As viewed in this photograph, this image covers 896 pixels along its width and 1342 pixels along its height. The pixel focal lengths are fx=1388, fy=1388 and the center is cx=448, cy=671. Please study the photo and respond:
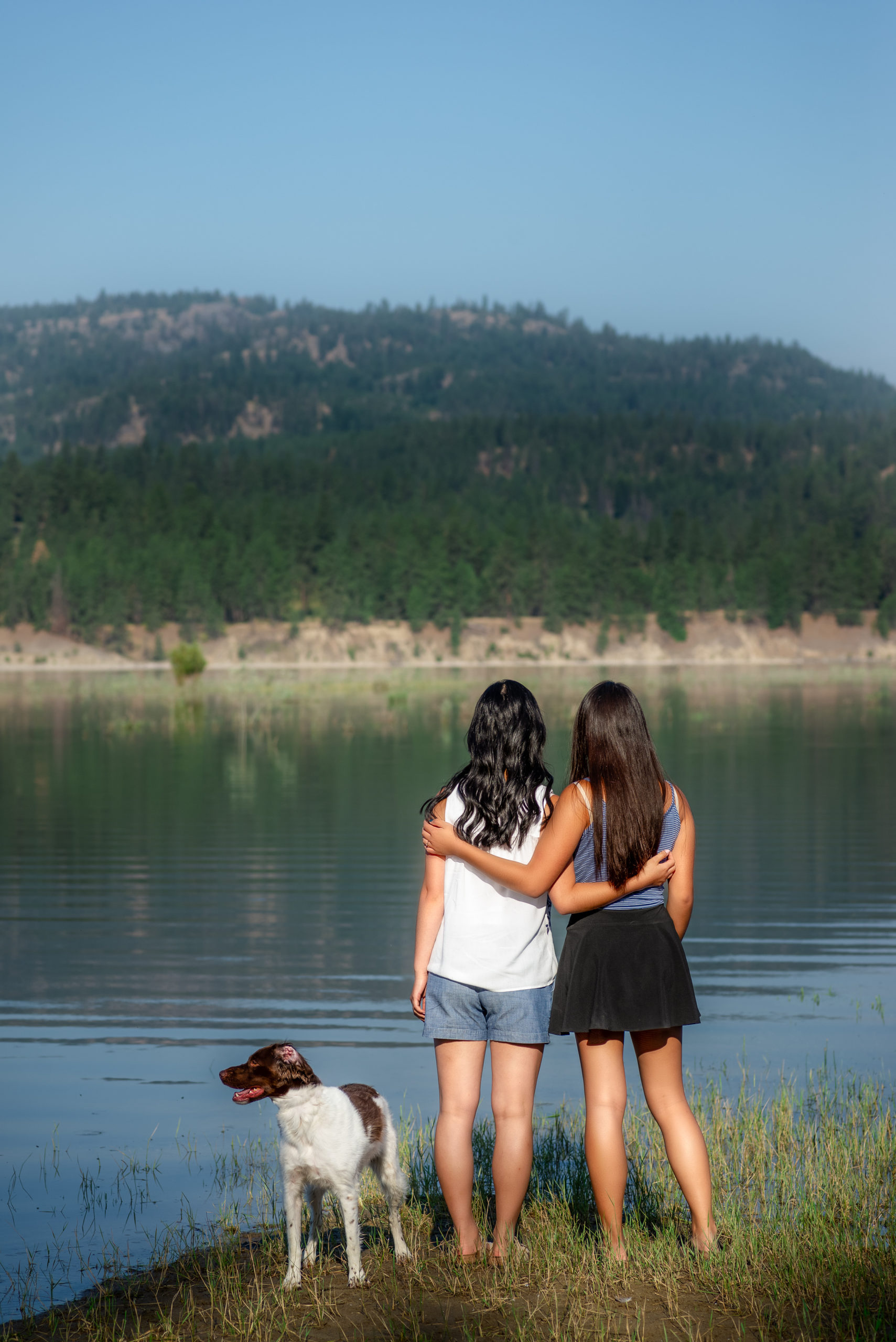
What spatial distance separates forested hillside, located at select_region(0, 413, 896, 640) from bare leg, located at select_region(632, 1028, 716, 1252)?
117m

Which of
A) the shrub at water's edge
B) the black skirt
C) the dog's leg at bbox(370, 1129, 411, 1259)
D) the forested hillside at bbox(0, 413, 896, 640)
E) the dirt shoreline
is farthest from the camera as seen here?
the forested hillside at bbox(0, 413, 896, 640)

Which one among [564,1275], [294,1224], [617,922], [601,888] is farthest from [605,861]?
[294,1224]

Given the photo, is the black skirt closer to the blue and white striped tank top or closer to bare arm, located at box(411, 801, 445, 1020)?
the blue and white striped tank top

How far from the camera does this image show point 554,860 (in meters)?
4.89

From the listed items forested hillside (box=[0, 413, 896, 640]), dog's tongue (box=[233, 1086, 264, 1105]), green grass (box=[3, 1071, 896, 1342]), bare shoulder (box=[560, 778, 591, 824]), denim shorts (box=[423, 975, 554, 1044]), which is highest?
forested hillside (box=[0, 413, 896, 640])

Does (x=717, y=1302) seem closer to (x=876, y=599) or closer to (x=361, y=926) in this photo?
(x=361, y=926)

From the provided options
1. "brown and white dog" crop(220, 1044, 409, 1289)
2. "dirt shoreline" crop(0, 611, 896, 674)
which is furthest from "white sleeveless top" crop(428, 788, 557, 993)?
"dirt shoreline" crop(0, 611, 896, 674)

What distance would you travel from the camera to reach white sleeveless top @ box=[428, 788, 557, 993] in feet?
16.3

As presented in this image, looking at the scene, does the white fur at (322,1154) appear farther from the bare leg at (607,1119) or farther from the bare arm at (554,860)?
the bare arm at (554,860)

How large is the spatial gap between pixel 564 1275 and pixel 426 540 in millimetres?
137862

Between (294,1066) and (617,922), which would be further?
(617,922)

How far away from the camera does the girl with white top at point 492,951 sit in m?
4.98

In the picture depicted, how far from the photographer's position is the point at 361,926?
1418 cm

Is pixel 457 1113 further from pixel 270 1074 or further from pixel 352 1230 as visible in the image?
pixel 270 1074
